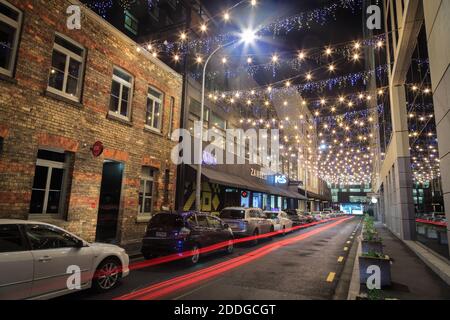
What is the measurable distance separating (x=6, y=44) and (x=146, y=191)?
26.1 feet

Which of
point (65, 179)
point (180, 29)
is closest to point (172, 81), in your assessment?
point (180, 29)

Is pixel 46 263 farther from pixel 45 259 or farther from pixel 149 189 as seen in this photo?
pixel 149 189

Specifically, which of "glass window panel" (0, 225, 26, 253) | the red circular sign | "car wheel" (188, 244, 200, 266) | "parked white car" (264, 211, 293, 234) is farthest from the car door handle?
"parked white car" (264, 211, 293, 234)

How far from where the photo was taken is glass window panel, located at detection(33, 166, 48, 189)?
9.66 meters

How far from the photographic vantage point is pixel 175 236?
9102 millimetres

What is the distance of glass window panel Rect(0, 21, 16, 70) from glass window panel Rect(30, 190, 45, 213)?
398 cm

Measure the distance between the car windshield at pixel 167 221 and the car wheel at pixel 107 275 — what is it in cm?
261

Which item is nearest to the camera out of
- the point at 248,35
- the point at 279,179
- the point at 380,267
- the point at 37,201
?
the point at 380,267

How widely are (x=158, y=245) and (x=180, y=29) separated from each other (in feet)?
43.4

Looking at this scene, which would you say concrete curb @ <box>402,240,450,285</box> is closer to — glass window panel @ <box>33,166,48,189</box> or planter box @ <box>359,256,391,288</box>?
planter box @ <box>359,256,391,288</box>

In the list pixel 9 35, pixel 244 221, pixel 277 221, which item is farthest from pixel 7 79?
pixel 277 221

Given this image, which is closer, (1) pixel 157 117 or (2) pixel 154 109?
(2) pixel 154 109

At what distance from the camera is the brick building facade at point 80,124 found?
886 centimetres
